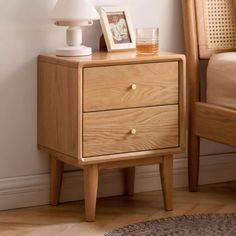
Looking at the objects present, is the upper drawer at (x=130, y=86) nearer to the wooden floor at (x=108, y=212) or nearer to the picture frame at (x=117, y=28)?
the picture frame at (x=117, y=28)

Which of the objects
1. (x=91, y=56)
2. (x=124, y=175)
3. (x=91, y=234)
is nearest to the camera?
(x=91, y=234)

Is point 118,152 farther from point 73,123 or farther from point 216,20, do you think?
point 216,20

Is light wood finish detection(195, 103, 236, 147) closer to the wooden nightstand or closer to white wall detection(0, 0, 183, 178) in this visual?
the wooden nightstand

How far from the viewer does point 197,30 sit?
3297 mm

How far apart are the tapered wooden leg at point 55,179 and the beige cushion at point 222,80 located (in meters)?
0.69

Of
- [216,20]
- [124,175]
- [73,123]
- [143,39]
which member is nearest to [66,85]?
[73,123]

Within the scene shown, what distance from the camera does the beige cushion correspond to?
3.10m

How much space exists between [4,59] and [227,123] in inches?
35.8

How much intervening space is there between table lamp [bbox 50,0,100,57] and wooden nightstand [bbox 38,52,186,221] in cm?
6

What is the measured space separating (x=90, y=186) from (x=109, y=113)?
27 centimetres

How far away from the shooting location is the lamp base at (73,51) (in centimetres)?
290

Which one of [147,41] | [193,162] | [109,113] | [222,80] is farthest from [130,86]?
[193,162]

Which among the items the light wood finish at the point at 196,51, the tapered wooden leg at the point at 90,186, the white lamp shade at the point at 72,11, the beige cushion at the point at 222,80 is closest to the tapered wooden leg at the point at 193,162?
the light wood finish at the point at 196,51

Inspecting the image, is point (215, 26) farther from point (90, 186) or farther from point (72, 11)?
point (90, 186)
